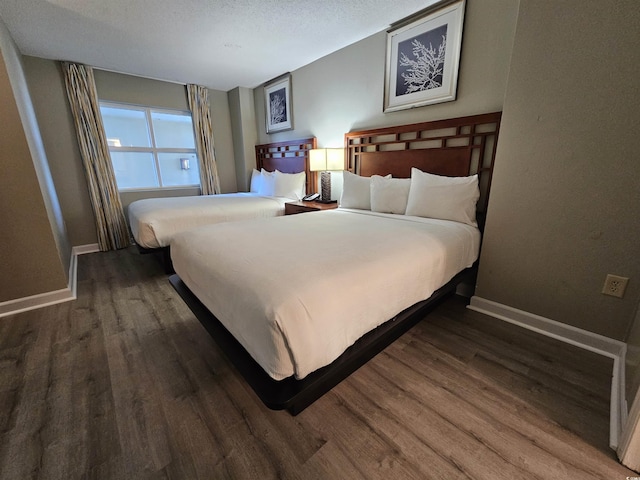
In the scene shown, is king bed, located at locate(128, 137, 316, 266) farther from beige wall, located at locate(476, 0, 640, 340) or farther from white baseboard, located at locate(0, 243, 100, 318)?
beige wall, located at locate(476, 0, 640, 340)

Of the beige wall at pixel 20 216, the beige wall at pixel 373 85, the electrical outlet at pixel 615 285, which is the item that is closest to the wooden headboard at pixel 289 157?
the beige wall at pixel 373 85

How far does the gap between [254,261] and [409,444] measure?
1028mm

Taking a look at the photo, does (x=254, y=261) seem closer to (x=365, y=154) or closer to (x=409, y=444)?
(x=409, y=444)

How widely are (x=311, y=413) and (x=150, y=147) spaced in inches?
180

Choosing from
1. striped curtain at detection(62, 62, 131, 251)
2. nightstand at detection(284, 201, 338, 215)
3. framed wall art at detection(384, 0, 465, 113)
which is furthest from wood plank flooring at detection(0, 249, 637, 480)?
striped curtain at detection(62, 62, 131, 251)

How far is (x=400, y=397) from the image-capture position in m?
1.31

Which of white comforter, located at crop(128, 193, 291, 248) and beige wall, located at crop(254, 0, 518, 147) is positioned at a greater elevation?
beige wall, located at crop(254, 0, 518, 147)

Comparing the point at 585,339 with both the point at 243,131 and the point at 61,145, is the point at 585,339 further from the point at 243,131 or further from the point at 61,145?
the point at 61,145

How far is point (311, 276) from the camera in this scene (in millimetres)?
1084

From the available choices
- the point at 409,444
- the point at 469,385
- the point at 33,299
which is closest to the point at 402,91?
the point at 469,385

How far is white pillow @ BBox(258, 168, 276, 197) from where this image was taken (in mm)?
3924

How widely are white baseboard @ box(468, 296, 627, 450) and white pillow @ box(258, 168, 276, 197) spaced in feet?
9.65

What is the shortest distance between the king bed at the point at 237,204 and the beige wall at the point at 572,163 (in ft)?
8.07

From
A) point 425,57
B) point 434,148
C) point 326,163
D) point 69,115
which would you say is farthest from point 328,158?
point 69,115
